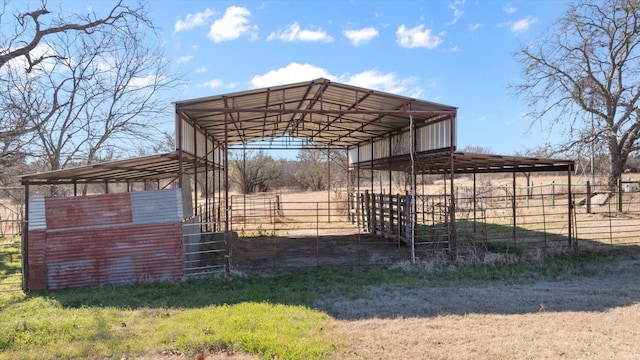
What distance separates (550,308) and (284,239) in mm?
9772

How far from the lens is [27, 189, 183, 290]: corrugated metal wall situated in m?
8.75

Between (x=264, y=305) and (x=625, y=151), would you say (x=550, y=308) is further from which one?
(x=625, y=151)

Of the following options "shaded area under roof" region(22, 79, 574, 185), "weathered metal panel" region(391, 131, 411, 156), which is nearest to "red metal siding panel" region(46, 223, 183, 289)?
"shaded area under roof" region(22, 79, 574, 185)

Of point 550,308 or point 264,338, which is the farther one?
point 550,308

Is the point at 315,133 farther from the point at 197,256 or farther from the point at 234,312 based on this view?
the point at 234,312

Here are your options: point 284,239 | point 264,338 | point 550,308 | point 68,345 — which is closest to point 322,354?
point 264,338

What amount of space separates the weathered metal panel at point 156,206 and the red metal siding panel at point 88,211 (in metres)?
0.16

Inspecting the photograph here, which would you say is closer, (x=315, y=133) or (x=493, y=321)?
(x=493, y=321)

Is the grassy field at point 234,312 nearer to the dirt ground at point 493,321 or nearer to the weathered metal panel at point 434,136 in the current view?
the dirt ground at point 493,321

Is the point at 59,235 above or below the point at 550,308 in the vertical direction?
above

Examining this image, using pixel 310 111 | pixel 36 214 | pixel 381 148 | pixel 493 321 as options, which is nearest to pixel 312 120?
pixel 381 148

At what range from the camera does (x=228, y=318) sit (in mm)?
6422

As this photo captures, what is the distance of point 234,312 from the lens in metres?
6.72

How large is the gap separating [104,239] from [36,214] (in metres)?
1.40
